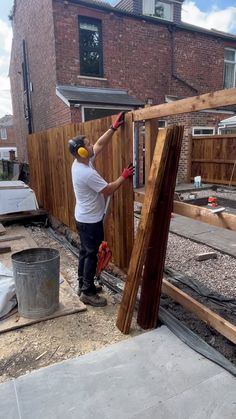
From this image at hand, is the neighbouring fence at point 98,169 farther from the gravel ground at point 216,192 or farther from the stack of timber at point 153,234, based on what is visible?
the gravel ground at point 216,192

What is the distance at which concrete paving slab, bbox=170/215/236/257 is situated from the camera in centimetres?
540

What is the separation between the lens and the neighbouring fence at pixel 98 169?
3.65 metres

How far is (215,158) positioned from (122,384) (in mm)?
12123

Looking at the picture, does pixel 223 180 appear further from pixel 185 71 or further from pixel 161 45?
pixel 161 45

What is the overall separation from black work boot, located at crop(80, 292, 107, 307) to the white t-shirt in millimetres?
829

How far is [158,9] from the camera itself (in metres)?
15.2

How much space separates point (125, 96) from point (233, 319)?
1120 centimetres

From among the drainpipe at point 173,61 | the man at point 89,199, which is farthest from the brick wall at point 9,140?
the man at point 89,199

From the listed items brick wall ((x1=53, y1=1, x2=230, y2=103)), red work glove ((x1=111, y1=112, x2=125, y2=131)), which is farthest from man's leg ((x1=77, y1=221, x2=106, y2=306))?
brick wall ((x1=53, y1=1, x2=230, y2=103))

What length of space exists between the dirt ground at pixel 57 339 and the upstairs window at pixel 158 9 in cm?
1551

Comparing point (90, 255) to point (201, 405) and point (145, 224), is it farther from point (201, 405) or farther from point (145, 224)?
point (201, 405)

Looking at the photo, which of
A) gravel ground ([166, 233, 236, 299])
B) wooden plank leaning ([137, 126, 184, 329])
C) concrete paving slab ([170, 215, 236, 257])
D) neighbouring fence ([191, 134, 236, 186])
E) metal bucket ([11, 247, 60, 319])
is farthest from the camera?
neighbouring fence ([191, 134, 236, 186])

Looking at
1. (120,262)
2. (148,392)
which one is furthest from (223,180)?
(148,392)

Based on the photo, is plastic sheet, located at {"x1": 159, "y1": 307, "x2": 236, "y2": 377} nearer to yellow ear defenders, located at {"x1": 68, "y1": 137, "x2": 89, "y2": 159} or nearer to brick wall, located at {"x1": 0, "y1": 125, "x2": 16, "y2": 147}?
yellow ear defenders, located at {"x1": 68, "y1": 137, "x2": 89, "y2": 159}
